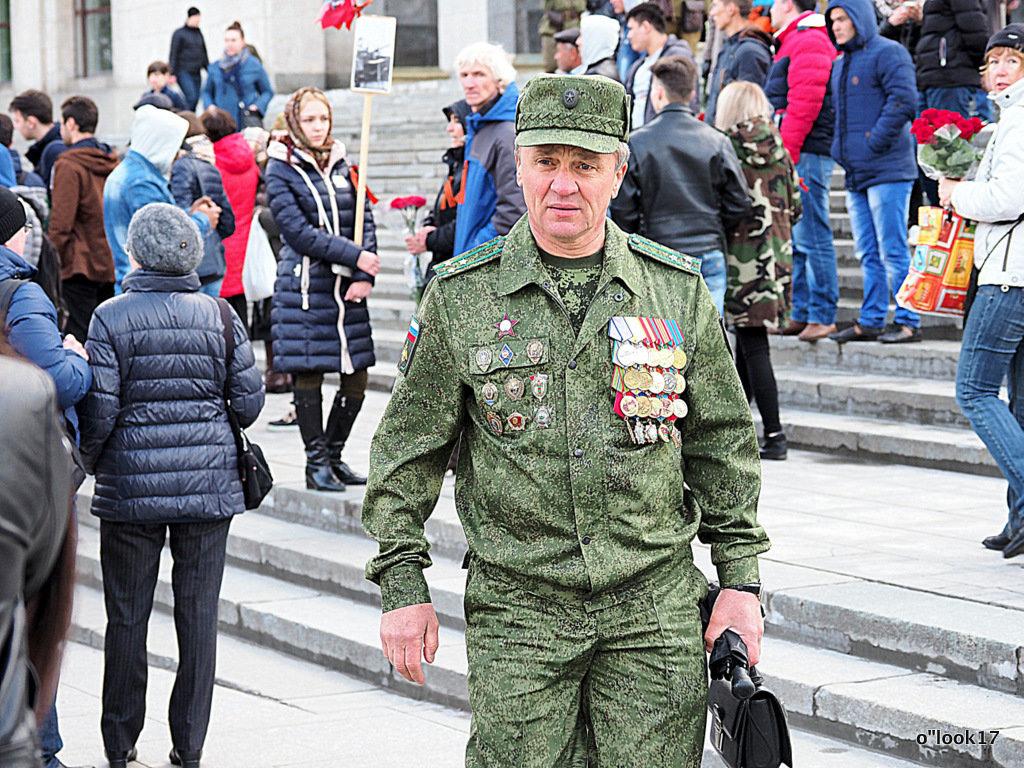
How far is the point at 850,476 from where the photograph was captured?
8242 millimetres

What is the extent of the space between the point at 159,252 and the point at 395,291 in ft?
27.5

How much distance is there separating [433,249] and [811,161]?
130 inches

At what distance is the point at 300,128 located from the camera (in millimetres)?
7965

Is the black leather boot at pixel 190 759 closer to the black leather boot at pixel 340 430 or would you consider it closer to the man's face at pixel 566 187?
the black leather boot at pixel 340 430

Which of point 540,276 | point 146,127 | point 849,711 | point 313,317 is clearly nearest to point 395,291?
point 146,127


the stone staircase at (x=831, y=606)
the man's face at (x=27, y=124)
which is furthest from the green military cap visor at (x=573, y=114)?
the man's face at (x=27, y=124)

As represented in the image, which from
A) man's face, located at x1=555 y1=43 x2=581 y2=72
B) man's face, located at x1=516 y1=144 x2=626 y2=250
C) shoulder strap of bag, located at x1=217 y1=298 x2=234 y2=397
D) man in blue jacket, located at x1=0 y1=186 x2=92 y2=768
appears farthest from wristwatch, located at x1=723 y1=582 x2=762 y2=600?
man's face, located at x1=555 y1=43 x2=581 y2=72

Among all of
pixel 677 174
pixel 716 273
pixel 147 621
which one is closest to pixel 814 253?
pixel 716 273

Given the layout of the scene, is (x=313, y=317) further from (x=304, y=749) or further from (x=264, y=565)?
(x=304, y=749)

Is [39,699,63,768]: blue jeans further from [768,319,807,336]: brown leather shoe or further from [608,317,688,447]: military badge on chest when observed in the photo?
[768,319,807,336]: brown leather shoe

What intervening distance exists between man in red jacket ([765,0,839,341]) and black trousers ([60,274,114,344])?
4.59m

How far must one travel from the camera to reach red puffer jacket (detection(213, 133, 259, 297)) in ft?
36.9

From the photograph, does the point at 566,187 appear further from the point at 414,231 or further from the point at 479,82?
the point at 414,231

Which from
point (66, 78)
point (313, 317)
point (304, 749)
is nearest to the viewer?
point (304, 749)
